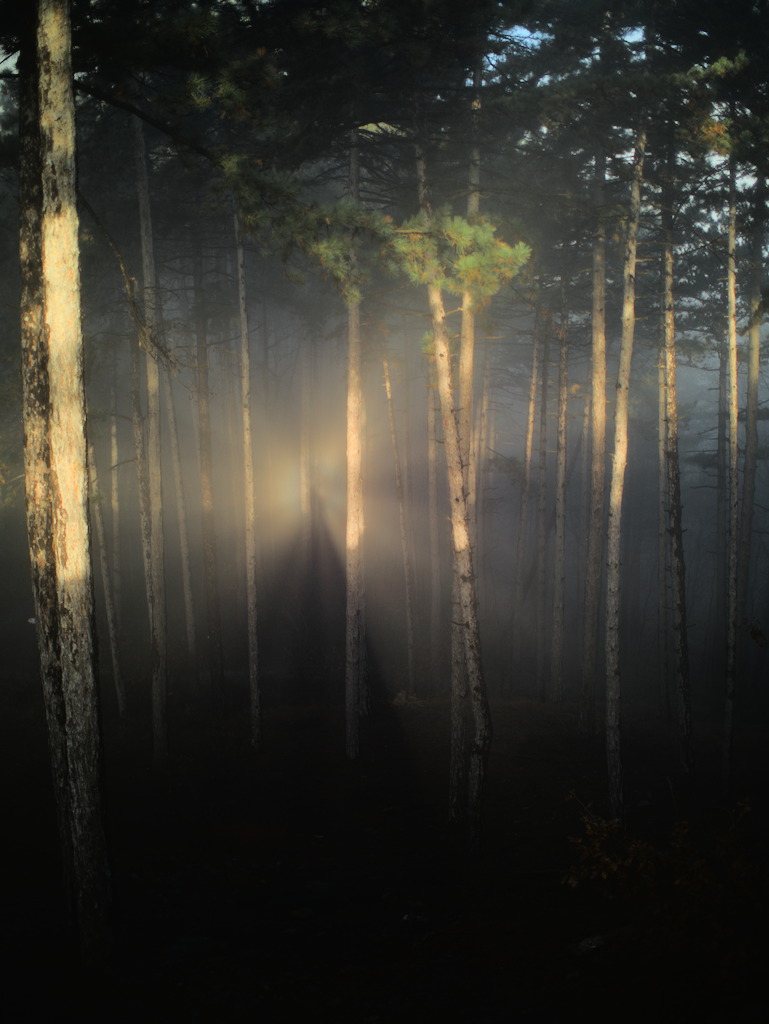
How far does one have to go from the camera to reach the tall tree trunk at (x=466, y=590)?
9.61 metres

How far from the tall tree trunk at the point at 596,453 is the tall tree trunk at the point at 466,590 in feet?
20.1

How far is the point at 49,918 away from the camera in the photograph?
24.0ft

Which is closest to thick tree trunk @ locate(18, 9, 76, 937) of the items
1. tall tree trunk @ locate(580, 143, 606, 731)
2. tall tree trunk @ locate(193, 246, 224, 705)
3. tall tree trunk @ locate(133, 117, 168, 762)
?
tall tree trunk @ locate(133, 117, 168, 762)

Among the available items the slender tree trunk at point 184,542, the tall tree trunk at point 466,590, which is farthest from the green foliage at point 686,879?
the slender tree trunk at point 184,542

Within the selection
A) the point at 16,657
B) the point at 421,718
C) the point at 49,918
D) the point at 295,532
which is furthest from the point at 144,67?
the point at 295,532

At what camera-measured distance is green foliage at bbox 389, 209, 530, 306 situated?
9.61 metres

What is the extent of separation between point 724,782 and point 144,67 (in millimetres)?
15411

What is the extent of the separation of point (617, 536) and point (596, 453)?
16.3 feet

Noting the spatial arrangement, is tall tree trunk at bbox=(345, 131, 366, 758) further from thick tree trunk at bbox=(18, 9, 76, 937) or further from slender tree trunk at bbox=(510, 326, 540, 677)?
slender tree trunk at bbox=(510, 326, 540, 677)

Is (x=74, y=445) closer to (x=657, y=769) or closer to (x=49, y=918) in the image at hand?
(x=49, y=918)

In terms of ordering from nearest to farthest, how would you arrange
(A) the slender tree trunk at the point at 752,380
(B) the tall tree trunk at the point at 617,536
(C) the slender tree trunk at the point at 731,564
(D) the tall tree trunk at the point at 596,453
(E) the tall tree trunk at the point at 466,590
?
(E) the tall tree trunk at the point at 466,590
(B) the tall tree trunk at the point at 617,536
(C) the slender tree trunk at the point at 731,564
(A) the slender tree trunk at the point at 752,380
(D) the tall tree trunk at the point at 596,453

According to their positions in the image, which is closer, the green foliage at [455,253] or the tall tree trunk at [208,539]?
the green foliage at [455,253]

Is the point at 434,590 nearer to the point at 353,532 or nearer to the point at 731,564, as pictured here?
the point at 353,532

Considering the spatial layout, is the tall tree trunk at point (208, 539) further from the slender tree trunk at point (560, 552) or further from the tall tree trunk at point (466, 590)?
the slender tree trunk at point (560, 552)
